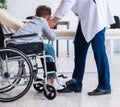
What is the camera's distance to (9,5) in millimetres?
7199

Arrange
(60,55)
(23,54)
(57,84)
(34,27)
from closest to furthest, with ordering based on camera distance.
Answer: (23,54)
(34,27)
(57,84)
(60,55)

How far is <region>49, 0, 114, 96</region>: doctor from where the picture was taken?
296cm

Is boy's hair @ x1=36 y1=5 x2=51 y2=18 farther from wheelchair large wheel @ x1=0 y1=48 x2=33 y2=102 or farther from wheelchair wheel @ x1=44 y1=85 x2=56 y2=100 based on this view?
wheelchair wheel @ x1=44 y1=85 x2=56 y2=100

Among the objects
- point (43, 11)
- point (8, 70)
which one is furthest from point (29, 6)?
point (8, 70)

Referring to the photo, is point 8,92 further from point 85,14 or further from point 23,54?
point 85,14

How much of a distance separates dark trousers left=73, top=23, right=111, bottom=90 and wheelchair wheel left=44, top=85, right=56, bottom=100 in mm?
408

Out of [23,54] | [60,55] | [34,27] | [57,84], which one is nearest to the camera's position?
[23,54]

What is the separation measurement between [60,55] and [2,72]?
13.1ft

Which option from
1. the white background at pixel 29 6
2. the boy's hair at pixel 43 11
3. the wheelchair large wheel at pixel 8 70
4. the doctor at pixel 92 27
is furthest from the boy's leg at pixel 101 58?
the white background at pixel 29 6

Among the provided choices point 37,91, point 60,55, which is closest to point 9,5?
point 60,55

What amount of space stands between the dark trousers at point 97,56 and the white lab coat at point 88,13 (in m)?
0.08

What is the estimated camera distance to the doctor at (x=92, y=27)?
2965 mm

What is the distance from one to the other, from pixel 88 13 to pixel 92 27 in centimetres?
13

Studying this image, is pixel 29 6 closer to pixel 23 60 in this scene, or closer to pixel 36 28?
pixel 36 28
